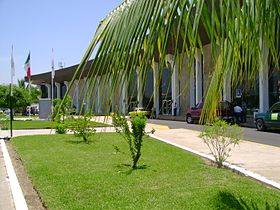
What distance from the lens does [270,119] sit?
21797 millimetres

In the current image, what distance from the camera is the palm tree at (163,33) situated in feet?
4.91

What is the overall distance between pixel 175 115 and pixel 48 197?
116ft

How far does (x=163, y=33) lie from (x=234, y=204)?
15.8 ft

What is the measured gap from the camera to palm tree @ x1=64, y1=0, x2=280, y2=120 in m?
1.50

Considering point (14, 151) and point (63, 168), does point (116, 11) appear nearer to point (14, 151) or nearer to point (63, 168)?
point (63, 168)

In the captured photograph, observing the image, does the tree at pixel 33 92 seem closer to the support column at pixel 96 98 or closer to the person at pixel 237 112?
the person at pixel 237 112

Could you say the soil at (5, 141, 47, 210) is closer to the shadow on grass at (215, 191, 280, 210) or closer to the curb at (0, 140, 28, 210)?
the curb at (0, 140, 28, 210)

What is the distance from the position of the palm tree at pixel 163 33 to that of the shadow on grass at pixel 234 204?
4.08 metres

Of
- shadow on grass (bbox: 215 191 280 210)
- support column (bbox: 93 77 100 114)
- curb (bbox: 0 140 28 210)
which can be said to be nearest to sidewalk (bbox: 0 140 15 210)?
curb (bbox: 0 140 28 210)

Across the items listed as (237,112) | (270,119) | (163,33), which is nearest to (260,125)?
(270,119)

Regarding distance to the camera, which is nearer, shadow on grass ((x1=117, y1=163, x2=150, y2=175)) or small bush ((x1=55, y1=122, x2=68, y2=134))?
shadow on grass ((x1=117, y1=163, x2=150, y2=175))

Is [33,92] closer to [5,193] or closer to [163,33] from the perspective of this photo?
[5,193]

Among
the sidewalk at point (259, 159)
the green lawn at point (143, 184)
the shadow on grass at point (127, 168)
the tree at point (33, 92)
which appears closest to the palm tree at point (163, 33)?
the green lawn at point (143, 184)

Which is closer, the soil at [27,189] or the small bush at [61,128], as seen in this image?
the soil at [27,189]
